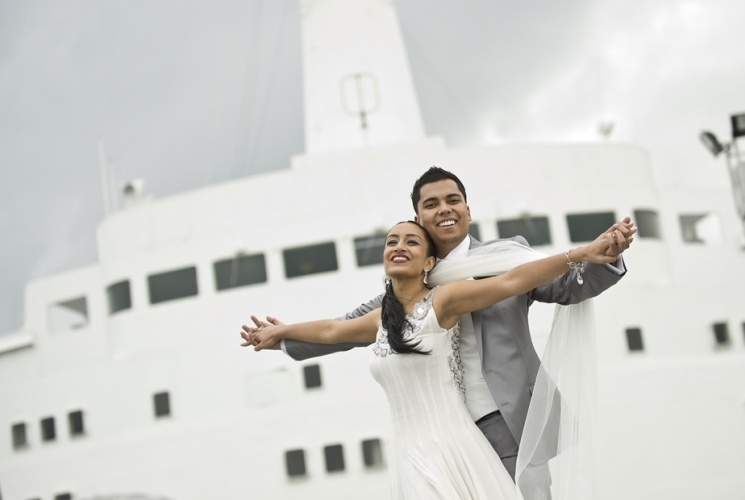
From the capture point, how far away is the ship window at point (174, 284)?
666 inches

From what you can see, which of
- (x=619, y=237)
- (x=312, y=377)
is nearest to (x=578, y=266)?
(x=619, y=237)

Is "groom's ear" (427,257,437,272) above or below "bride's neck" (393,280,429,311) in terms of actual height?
above

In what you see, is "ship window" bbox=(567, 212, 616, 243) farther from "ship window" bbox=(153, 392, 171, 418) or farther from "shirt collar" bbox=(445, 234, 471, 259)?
"shirt collar" bbox=(445, 234, 471, 259)

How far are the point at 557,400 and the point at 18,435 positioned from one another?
16425 mm

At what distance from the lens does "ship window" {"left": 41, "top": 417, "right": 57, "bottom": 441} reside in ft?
59.1

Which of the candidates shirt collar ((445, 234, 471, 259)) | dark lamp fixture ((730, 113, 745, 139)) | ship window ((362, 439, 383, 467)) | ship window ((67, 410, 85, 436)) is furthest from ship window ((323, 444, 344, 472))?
shirt collar ((445, 234, 471, 259))

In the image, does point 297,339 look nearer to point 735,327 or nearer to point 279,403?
point 279,403

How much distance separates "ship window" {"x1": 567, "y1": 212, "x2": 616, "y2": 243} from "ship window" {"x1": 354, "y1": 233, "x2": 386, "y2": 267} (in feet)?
10.5

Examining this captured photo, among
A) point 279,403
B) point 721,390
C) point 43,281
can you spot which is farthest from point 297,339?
point 43,281

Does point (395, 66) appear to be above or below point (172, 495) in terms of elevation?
above

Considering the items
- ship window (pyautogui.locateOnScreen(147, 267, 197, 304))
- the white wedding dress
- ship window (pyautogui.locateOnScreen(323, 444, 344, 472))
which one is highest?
ship window (pyautogui.locateOnScreen(147, 267, 197, 304))

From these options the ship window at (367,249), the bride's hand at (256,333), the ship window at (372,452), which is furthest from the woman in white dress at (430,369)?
the ship window at (367,249)

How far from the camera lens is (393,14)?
66.5 feet

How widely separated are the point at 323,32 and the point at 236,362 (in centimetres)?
717
